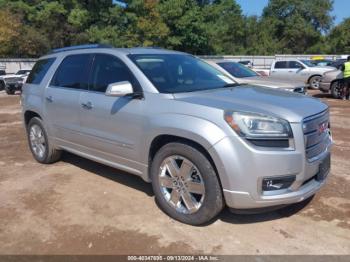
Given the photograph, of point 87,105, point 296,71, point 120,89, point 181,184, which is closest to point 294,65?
point 296,71

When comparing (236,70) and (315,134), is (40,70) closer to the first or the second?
(315,134)

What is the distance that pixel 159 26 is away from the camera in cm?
3981

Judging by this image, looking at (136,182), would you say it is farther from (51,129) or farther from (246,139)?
(246,139)

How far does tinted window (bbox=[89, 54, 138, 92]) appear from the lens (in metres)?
4.90

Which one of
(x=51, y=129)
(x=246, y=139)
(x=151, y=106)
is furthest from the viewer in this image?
(x=51, y=129)

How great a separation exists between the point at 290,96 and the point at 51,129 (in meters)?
3.43

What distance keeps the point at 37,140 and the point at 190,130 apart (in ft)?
11.7

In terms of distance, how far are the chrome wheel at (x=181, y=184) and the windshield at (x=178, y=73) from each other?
0.83m

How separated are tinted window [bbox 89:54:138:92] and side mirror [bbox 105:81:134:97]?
20cm

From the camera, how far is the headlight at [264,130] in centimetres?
379

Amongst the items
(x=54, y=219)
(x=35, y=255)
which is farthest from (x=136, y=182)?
(x=35, y=255)

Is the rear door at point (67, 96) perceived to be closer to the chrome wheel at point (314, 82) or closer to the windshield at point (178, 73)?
the windshield at point (178, 73)

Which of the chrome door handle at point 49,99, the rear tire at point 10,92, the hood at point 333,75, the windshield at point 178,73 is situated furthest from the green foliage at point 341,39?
the chrome door handle at point 49,99

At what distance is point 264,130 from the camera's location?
380cm
